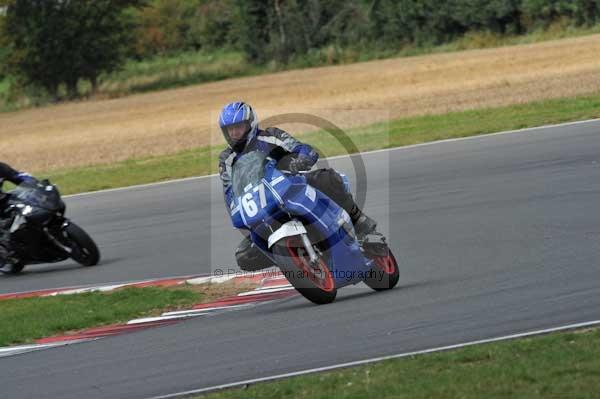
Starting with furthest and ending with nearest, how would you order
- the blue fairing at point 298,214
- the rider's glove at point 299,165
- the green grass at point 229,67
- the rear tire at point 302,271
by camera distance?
the green grass at point 229,67 < the rider's glove at point 299,165 < the blue fairing at point 298,214 < the rear tire at point 302,271

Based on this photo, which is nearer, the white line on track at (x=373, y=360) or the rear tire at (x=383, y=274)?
the white line on track at (x=373, y=360)

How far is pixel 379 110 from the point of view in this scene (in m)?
30.5

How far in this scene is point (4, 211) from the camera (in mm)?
13383

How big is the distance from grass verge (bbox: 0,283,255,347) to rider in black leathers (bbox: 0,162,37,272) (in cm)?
214

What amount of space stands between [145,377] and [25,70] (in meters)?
62.2

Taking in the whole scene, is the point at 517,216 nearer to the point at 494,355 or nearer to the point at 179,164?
the point at 494,355

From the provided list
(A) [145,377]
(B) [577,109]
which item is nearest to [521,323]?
(A) [145,377]

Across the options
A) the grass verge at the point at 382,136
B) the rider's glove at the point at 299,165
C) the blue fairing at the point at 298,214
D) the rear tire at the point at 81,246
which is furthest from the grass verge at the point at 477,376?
the grass verge at the point at 382,136

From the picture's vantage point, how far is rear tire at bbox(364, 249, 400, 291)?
9.30 metres

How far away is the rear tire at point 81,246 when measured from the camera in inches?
512

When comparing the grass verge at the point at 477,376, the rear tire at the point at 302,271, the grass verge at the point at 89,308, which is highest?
the grass verge at the point at 477,376

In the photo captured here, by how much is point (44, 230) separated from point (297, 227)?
5226 millimetres

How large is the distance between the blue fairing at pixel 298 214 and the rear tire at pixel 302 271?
156 millimetres

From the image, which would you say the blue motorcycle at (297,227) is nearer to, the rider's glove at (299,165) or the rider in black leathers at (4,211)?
the rider's glove at (299,165)
